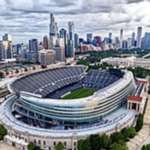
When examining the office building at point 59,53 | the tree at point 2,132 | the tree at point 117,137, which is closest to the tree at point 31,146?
the tree at point 2,132

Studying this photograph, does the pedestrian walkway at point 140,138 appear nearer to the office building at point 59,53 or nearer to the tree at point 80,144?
the tree at point 80,144

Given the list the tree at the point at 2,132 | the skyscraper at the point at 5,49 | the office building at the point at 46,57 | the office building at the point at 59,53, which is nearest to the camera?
the tree at the point at 2,132

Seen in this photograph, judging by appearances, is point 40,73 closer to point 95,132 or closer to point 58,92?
point 58,92

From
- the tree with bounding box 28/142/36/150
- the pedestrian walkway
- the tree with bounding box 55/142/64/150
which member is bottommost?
the pedestrian walkway

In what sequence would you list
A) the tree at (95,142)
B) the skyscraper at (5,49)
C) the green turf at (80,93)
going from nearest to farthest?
the tree at (95,142) → the green turf at (80,93) → the skyscraper at (5,49)

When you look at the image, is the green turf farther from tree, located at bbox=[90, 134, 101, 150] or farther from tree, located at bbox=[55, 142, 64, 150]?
tree, located at bbox=[55, 142, 64, 150]

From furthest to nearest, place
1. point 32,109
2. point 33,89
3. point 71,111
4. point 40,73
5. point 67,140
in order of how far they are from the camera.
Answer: point 40,73
point 33,89
point 32,109
point 71,111
point 67,140

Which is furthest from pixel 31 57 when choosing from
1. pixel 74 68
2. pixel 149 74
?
pixel 149 74

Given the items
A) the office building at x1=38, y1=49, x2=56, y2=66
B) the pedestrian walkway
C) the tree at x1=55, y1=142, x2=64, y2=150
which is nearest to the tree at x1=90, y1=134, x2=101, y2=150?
the tree at x1=55, y1=142, x2=64, y2=150

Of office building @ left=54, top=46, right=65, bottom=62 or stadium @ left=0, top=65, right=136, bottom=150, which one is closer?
stadium @ left=0, top=65, right=136, bottom=150

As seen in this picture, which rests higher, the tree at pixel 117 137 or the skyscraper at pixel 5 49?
the skyscraper at pixel 5 49

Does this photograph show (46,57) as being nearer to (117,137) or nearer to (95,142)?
(117,137)
